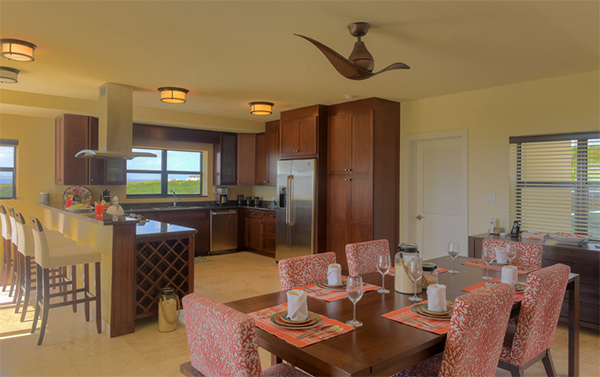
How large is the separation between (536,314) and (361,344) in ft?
3.67

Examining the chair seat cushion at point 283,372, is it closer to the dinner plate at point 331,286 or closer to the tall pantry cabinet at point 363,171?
the dinner plate at point 331,286

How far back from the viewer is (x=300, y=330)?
1.63 m

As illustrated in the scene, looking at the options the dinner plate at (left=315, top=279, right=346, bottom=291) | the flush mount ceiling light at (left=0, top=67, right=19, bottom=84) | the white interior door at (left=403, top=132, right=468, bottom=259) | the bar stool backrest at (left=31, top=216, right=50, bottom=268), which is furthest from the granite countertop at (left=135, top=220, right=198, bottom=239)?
the white interior door at (left=403, top=132, right=468, bottom=259)

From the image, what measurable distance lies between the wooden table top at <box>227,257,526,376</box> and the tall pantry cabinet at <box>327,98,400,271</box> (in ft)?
10.6

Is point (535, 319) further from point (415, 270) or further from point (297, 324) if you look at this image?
point (297, 324)

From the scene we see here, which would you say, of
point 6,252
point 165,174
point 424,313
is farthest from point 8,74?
point 424,313

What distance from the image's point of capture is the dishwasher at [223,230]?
7.09 m

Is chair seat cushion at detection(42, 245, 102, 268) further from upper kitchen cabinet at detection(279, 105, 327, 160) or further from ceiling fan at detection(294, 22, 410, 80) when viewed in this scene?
upper kitchen cabinet at detection(279, 105, 327, 160)

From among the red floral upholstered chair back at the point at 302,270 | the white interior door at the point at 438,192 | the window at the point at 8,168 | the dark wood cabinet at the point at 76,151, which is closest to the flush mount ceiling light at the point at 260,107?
the white interior door at the point at 438,192

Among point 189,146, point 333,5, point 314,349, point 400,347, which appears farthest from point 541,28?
point 189,146

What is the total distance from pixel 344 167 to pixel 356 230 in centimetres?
90

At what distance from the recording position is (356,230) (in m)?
5.40

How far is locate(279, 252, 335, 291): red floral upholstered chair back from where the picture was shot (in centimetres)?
238

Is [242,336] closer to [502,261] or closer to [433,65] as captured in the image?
[502,261]
